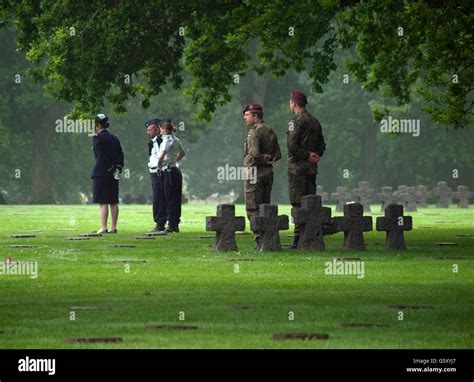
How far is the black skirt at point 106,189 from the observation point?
30.4 meters

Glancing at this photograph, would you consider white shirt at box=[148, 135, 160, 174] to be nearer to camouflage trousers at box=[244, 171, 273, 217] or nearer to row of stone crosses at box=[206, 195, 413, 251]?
camouflage trousers at box=[244, 171, 273, 217]

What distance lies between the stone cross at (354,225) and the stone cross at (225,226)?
165 cm

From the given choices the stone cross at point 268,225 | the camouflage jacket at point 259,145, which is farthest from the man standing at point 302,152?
the stone cross at point 268,225

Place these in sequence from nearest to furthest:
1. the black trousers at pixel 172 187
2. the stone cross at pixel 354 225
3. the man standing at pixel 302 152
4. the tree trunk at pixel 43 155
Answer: the stone cross at pixel 354 225 → the man standing at pixel 302 152 → the black trousers at pixel 172 187 → the tree trunk at pixel 43 155

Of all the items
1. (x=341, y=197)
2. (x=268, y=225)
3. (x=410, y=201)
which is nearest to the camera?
(x=268, y=225)

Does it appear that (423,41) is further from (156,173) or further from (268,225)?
(268,225)

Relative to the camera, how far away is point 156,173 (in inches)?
1253

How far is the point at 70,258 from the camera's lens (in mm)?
22859

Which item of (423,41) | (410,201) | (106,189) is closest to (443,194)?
(410,201)

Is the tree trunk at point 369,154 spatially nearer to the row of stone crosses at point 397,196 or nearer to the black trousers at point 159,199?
the row of stone crosses at point 397,196

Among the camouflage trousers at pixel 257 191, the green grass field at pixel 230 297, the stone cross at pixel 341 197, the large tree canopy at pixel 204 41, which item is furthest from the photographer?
the stone cross at pixel 341 197

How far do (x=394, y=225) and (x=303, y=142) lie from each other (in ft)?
6.65
